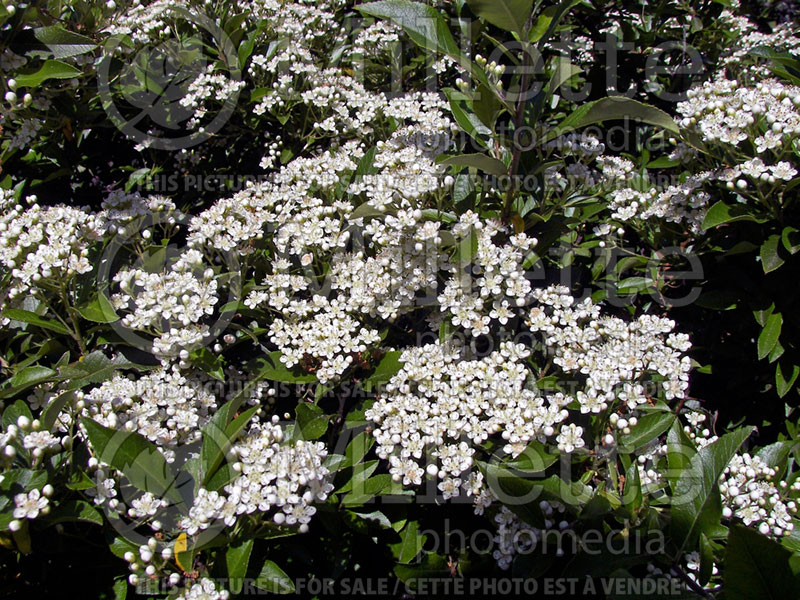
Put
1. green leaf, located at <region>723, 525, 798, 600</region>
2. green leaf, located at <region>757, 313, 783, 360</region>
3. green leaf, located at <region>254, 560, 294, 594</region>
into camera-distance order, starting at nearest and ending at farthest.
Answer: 1. green leaf, located at <region>723, 525, 798, 600</region>
2. green leaf, located at <region>254, 560, 294, 594</region>
3. green leaf, located at <region>757, 313, 783, 360</region>

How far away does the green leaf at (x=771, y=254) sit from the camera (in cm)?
258

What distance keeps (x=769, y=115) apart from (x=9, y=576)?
378 cm

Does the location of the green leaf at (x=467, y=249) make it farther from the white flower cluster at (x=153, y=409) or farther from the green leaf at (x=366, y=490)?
the white flower cluster at (x=153, y=409)

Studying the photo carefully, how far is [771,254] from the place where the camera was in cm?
262

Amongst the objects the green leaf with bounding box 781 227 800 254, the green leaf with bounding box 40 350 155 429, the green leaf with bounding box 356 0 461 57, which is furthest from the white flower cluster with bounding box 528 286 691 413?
the green leaf with bounding box 40 350 155 429

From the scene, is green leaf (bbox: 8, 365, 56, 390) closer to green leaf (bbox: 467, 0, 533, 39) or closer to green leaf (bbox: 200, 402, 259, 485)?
green leaf (bbox: 200, 402, 259, 485)

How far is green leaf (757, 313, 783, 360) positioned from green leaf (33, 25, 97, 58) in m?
3.75

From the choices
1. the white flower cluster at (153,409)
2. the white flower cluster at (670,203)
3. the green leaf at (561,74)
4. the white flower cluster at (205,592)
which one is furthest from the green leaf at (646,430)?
the white flower cluster at (153,409)

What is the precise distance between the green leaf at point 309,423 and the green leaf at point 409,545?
58 centimetres

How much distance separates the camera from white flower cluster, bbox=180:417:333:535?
1892 millimetres

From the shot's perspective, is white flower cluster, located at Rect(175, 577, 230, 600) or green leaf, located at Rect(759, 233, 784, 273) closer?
white flower cluster, located at Rect(175, 577, 230, 600)

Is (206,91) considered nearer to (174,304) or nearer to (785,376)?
(174,304)

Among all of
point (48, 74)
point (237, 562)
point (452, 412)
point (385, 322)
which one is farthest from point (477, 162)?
point (48, 74)

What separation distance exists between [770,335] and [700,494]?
1.19 m
